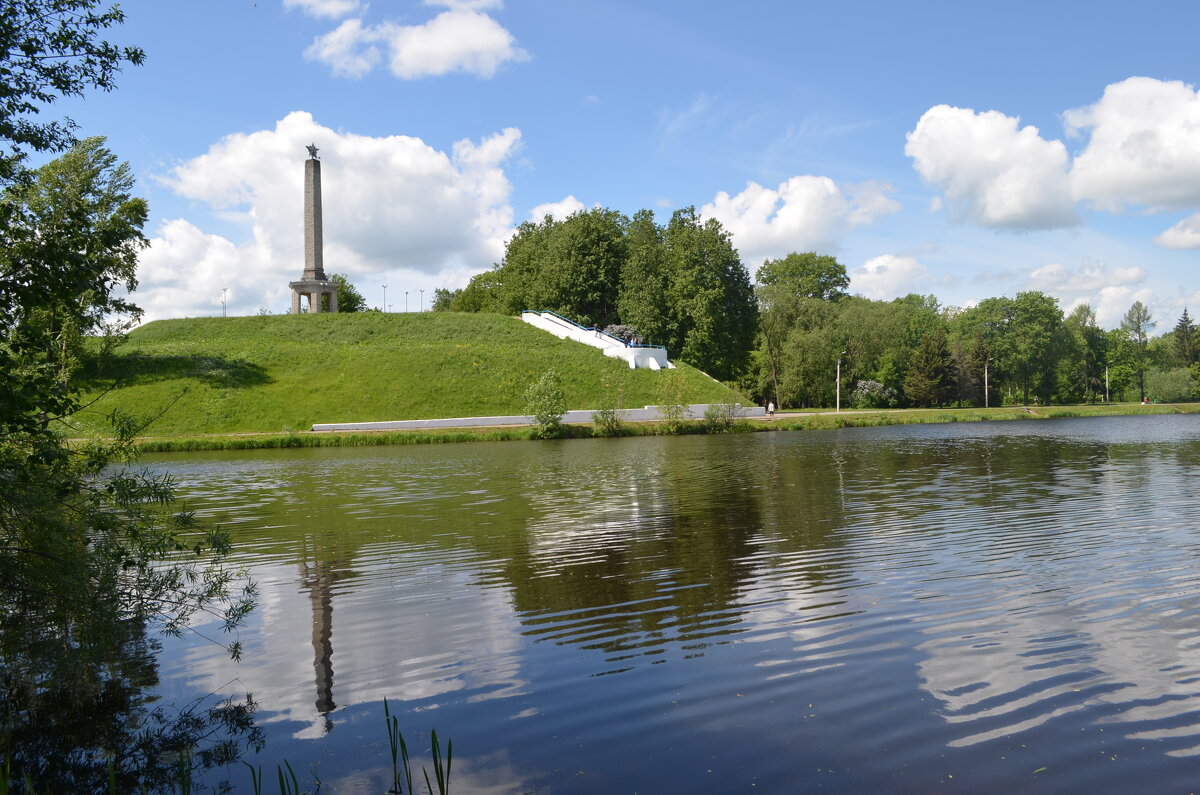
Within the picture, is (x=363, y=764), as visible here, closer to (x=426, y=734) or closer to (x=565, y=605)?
(x=426, y=734)

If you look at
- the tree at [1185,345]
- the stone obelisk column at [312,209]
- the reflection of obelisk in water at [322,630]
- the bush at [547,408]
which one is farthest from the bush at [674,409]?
the tree at [1185,345]

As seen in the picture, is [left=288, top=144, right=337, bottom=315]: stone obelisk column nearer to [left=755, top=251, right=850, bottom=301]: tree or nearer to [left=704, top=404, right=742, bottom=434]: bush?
[left=704, top=404, right=742, bottom=434]: bush

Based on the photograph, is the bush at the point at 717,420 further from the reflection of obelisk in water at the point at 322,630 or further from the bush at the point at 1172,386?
the bush at the point at 1172,386

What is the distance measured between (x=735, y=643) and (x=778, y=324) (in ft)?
243

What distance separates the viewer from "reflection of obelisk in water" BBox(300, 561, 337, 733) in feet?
25.5

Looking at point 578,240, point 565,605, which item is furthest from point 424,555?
point 578,240

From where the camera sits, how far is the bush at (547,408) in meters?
49.7

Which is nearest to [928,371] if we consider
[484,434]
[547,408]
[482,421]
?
[547,408]

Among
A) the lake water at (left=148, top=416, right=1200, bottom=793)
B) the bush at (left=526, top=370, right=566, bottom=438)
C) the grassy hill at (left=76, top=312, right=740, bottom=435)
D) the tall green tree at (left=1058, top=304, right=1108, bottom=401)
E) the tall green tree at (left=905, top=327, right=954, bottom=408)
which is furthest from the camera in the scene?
the tall green tree at (left=1058, top=304, right=1108, bottom=401)

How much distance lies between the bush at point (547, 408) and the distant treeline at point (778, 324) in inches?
1117

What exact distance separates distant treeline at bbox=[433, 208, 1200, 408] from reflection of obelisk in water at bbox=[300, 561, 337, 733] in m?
65.0

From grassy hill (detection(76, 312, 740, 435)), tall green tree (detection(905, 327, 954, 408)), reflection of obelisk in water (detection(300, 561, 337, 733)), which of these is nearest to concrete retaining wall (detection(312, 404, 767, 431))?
grassy hill (detection(76, 312, 740, 435))

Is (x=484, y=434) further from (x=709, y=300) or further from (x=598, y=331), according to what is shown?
(x=709, y=300)

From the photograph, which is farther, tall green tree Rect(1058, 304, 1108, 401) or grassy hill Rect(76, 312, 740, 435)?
tall green tree Rect(1058, 304, 1108, 401)
